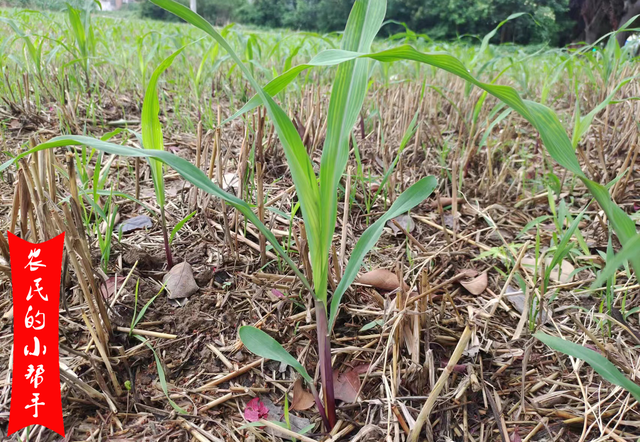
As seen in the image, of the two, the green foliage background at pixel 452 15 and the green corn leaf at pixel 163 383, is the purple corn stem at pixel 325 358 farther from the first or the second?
the green foliage background at pixel 452 15

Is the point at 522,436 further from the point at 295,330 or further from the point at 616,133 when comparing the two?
the point at 616,133

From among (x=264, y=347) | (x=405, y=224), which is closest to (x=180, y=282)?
(x=264, y=347)

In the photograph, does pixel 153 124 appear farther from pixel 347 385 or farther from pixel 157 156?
pixel 347 385

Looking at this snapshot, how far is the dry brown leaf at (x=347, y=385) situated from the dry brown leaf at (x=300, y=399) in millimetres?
44

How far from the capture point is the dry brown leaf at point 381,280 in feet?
2.76

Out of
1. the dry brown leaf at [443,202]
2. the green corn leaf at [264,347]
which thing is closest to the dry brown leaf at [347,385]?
the green corn leaf at [264,347]

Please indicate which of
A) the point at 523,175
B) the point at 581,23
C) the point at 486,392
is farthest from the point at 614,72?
the point at 581,23

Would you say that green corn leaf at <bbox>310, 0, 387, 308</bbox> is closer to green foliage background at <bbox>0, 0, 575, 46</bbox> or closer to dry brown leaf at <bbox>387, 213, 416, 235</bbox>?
dry brown leaf at <bbox>387, 213, 416, 235</bbox>

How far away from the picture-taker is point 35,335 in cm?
56

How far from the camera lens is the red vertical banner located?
0.55m

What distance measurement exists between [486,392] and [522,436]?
7 centimetres

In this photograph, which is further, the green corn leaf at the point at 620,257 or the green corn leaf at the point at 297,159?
the green corn leaf at the point at 297,159

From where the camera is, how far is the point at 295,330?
0.74 m

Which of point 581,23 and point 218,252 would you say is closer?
point 218,252
